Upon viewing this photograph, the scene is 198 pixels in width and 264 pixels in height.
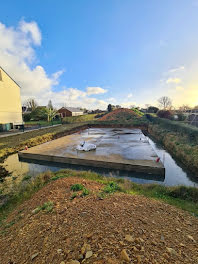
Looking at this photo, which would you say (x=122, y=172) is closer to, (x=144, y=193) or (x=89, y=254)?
(x=144, y=193)

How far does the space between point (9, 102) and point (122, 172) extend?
1617cm

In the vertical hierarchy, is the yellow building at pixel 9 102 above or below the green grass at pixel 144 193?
above

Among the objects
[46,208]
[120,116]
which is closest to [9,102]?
[46,208]

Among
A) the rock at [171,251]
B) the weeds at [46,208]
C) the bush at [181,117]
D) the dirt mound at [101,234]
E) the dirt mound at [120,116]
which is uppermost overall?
the dirt mound at [120,116]

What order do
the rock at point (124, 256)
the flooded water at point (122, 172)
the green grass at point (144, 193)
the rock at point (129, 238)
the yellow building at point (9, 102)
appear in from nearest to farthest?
the rock at point (124, 256), the rock at point (129, 238), the green grass at point (144, 193), the flooded water at point (122, 172), the yellow building at point (9, 102)

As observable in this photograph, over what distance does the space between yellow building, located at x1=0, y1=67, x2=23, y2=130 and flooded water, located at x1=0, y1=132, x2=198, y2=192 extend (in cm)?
884

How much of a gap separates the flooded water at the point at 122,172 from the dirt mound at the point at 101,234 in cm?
279

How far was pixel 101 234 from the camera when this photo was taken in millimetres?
1993

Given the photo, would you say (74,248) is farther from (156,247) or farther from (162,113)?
(162,113)

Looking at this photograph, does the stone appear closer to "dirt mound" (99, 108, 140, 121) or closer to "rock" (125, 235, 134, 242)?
"rock" (125, 235, 134, 242)

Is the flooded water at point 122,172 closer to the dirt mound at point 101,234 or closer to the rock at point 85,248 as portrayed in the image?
the dirt mound at point 101,234

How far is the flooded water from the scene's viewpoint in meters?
5.57

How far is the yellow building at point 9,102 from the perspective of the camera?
1409 centimetres

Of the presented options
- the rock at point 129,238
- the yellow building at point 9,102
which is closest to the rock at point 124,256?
the rock at point 129,238
